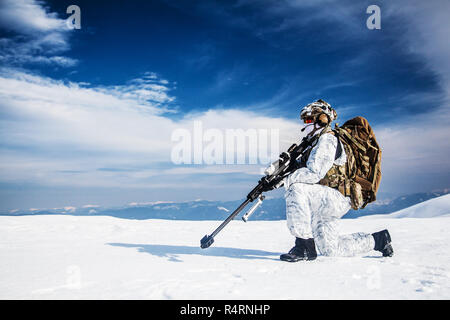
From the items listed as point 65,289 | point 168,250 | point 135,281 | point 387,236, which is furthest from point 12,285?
point 387,236

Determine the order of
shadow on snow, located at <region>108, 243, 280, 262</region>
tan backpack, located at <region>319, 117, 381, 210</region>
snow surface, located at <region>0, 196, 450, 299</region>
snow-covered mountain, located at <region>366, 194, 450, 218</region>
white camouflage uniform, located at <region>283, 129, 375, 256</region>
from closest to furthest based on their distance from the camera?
snow surface, located at <region>0, 196, 450, 299</region>, white camouflage uniform, located at <region>283, 129, 375, 256</region>, tan backpack, located at <region>319, 117, 381, 210</region>, shadow on snow, located at <region>108, 243, 280, 262</region>, snow-covered mountain, located at <region>366, 194, 450, 218</region>

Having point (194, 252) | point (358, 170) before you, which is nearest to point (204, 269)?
point (194, 252)

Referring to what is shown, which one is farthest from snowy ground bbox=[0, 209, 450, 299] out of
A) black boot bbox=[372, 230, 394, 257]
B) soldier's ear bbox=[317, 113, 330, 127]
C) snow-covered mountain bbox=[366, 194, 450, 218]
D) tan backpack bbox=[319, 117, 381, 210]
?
snow-covered mountain bbox=[366, 194, 450, 218]

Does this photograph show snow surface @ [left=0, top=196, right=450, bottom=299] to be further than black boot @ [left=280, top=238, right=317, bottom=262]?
No

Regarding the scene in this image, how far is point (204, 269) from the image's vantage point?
3.34 meters

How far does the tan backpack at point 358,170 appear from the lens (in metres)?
3.84

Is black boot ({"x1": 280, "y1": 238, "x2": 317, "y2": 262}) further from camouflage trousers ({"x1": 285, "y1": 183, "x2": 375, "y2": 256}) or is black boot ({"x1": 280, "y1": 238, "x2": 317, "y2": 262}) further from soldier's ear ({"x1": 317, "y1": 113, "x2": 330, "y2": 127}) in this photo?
soldier's ear ({"x1": 317, "y1": 113, "x2": 330, "y2": 127})

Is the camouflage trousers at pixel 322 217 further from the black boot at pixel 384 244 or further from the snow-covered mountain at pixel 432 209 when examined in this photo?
the snow-covered mountain at pixel 432 209

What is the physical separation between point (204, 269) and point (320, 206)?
1701 mm

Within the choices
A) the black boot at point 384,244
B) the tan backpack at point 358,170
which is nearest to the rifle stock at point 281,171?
the tan backpack at point 358,170

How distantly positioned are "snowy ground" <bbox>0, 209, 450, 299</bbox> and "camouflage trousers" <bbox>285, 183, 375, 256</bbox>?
18cm

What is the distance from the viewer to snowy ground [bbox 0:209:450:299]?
98.3 inches

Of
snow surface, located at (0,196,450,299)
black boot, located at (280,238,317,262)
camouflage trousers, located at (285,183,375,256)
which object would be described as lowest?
snow surface, located at (0,196,450,299)

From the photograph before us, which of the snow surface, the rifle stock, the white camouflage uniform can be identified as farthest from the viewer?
the rifle stock
